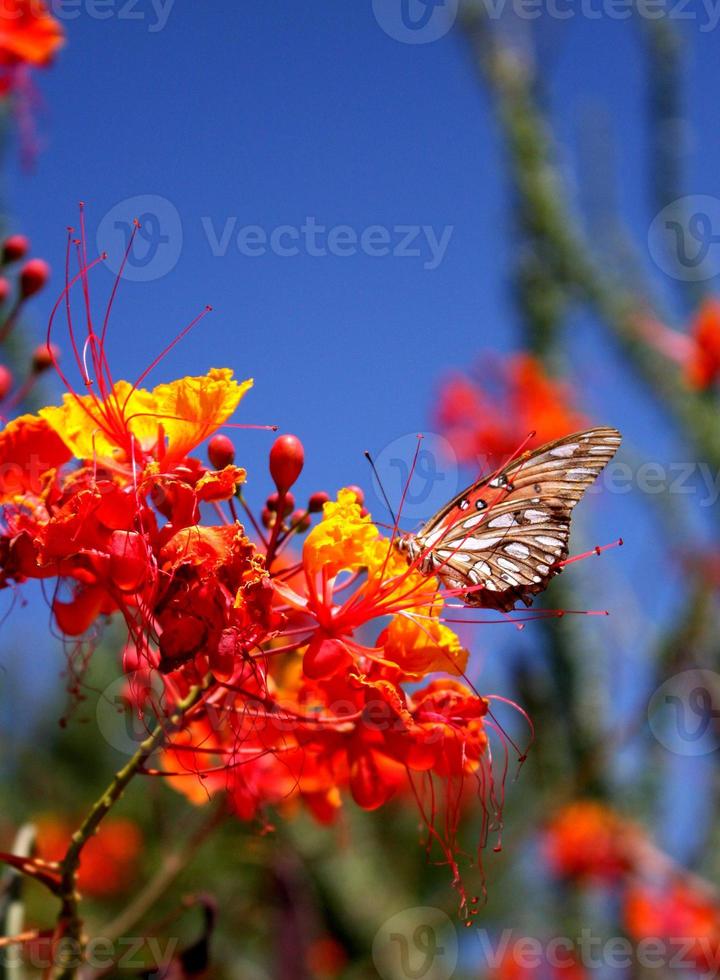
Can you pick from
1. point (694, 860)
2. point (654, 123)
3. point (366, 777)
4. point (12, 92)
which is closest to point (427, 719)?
point (366, 777)

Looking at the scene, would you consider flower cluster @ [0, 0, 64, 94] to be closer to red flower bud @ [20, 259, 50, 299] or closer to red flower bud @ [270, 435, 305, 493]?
red flower bud @ [20, 259, 50, 299]

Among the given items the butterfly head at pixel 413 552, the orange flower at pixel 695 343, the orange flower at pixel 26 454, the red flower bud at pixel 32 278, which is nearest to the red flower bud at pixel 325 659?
the butterfly head at pixel 413 552

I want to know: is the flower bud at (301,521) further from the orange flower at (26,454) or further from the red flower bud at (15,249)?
the red flower bud at (15,249)

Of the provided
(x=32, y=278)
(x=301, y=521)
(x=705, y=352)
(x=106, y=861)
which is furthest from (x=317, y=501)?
(x=106, y=861)

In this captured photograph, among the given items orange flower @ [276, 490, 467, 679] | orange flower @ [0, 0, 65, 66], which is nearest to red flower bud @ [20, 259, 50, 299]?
orange flower @ [0, 0, 65, 66]

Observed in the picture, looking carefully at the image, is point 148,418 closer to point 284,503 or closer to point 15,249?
point 284,503

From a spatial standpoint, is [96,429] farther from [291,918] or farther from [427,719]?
[291,918]

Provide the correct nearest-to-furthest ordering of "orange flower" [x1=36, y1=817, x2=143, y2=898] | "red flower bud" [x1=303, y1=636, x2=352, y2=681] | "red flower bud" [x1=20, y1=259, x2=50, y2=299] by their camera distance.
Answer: "red flower bud" [x1=303, y1=636, x2=352, y2=681], "red flower bud" [x1=20, y1=259, x2=50, y2=299], "orange flower" [x1=36, y1=817, x2=143, y2=898]
